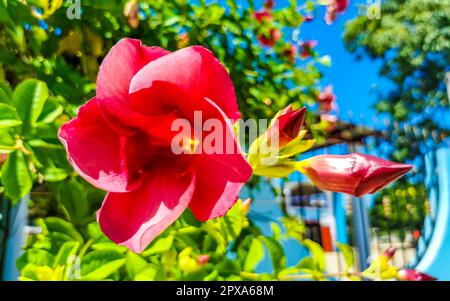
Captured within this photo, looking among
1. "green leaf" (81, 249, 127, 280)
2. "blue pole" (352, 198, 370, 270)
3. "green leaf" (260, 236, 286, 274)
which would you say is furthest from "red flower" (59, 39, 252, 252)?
"blue pole" (352, 198, 370, 270)

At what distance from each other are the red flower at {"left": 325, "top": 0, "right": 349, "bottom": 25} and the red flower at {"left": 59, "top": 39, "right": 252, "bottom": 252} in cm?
99

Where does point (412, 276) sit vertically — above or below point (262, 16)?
below

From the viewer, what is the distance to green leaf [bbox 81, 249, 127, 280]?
506 millimetres

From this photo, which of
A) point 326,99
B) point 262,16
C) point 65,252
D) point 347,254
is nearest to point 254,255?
point 347,254

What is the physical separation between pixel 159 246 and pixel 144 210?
0.87 ft

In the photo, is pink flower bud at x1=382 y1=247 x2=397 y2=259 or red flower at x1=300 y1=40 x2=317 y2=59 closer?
pink flower bud at x1=382 y1=247 x2=397 y2=259

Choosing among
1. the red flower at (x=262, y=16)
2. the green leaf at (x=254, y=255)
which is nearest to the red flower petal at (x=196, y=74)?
the green leaf at (x=254, y=255)

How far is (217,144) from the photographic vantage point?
23 cm

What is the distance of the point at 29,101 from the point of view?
1.40ft

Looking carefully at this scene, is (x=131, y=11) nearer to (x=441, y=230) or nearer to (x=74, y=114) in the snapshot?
(x=74, y=114)

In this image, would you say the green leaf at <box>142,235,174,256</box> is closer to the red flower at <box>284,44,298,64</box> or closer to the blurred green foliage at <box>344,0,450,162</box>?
the red flower at <box>284,44,298,64</box>

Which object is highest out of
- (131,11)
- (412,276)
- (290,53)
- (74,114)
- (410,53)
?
(410,53)

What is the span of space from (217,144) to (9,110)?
0.24 m

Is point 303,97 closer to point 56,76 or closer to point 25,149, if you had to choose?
point 56,76
